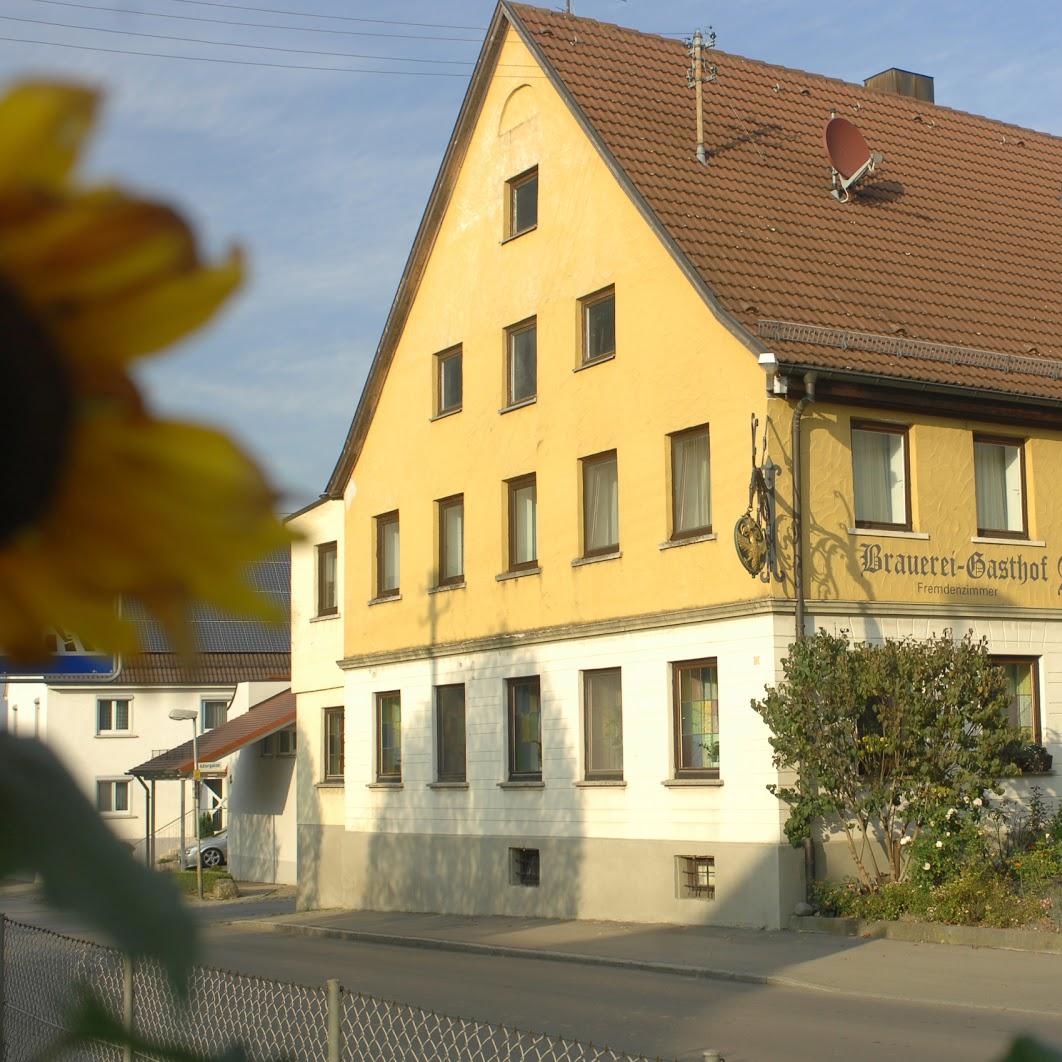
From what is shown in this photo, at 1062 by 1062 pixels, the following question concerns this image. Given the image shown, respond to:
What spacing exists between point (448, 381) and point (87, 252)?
2961 centimetres

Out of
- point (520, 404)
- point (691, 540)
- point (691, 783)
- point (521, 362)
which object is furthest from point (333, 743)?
point (691, 540)

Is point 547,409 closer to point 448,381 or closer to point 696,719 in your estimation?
point 448,381

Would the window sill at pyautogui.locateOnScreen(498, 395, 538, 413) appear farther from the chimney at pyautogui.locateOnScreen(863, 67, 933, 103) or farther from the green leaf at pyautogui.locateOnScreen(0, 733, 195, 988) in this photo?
the green leaf at pyautogui.locateOnScreen(0, 733, 195, 988)

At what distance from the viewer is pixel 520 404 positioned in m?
27.4

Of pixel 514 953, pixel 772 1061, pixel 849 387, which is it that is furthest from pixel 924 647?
pixel 772 1061

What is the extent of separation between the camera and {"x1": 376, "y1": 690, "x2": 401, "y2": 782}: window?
30.9 metres

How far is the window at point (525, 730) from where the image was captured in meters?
26.8

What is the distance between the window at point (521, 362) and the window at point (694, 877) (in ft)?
25.4

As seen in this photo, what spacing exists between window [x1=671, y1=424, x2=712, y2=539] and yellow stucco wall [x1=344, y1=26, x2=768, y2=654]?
17 cm

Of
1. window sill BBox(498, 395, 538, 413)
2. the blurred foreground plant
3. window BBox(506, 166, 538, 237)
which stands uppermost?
window BBox(506, 166, 538, 237)

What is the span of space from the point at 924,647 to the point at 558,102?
1050 cm

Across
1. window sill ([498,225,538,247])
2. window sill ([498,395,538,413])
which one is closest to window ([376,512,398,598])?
window sill ([498,395,538,413])

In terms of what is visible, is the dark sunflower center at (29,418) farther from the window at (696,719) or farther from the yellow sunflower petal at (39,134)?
the window at (696,719)

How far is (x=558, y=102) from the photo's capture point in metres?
27.0
